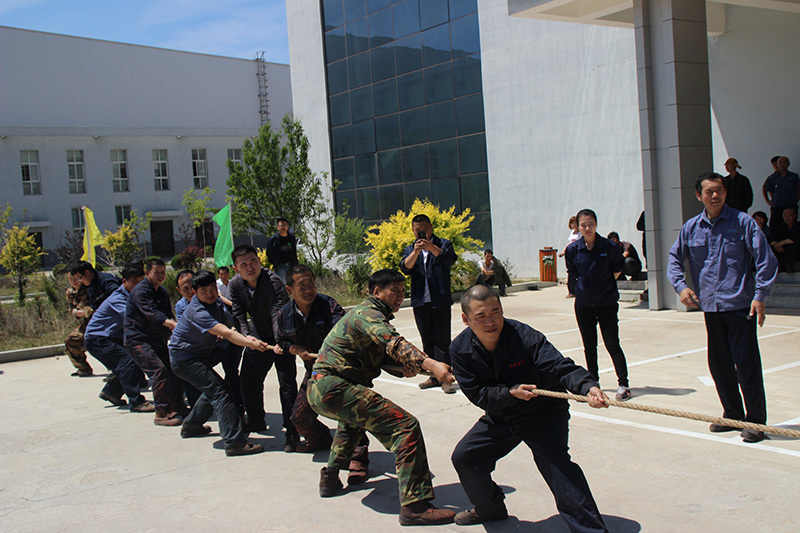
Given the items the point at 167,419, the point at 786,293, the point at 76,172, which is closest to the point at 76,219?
the point at 76,172

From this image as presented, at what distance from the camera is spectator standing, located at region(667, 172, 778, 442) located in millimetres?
5504

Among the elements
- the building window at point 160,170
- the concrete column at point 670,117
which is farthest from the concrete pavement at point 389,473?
the building window at point 160,170

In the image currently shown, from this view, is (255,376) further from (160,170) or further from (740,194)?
(160,170)

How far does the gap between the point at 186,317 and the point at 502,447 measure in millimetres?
3673

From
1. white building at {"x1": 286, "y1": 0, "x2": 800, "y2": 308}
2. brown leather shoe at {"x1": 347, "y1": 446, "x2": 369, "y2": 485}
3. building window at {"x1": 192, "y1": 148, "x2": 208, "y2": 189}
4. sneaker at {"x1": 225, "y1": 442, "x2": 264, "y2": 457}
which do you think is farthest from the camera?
building window at {"x1": 192, "y1": 148, "x2": 208, "y2": 189}

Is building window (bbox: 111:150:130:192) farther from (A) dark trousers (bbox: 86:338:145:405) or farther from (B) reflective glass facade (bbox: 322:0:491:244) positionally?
(A) dark trousers (bbox: 86:338:145:405)

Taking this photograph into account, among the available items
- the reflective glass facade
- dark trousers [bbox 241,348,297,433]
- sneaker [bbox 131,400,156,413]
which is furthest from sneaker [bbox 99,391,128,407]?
the reflective glass facade

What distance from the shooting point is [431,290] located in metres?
8.11

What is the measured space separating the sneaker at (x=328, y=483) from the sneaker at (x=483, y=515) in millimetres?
1037

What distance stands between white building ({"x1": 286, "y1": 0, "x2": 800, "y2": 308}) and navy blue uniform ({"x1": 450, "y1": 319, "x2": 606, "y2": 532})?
30.8 feet

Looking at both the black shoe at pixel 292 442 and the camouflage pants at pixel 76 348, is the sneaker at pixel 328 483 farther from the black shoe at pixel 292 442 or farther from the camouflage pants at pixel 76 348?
the camouflage pants at pixel 76 348

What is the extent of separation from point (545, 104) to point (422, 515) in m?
17.4

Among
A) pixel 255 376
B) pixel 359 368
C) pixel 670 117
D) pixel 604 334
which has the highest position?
pixel 670 117

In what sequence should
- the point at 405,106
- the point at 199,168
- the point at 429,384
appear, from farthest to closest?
the point at 199,168 → the point at 405,106 → the point at 429,384
